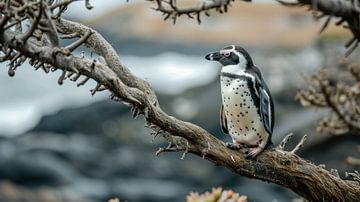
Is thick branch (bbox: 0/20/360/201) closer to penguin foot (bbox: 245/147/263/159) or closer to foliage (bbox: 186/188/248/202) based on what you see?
penguin foot (bbox: 245/147/263/159)

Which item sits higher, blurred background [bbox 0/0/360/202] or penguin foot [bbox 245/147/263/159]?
penguin foot [bbox 245/147/263/159]

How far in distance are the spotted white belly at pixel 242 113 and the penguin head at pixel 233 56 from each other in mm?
64

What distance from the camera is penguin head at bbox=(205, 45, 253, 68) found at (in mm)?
3256

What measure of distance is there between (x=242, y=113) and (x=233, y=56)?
245mm

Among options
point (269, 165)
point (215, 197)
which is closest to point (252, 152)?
point (269, 165)

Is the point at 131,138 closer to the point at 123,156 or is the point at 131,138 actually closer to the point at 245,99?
the point at 123,156

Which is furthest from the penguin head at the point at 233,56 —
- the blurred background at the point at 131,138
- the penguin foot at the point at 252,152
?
the blurred background at the point at 131,138

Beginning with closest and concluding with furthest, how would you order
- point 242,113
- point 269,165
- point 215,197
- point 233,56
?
point 215,197 → point 269,165 → point 233,56 → point 242,113

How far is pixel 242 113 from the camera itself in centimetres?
338

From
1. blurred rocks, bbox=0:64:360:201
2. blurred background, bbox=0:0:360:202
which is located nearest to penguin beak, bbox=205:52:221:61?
blurred background, bbox=0:0:360:202

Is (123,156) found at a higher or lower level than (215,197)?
lower

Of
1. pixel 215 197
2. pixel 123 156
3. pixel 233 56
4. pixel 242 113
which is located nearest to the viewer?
pixel 215 197

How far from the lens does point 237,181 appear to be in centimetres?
1264

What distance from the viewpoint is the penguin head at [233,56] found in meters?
3.26
